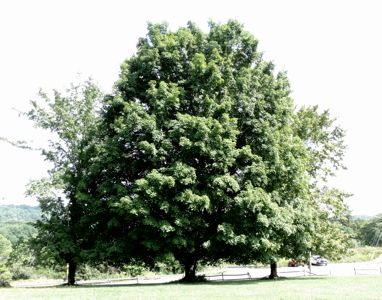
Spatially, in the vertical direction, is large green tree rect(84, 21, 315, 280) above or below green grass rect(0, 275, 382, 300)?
above

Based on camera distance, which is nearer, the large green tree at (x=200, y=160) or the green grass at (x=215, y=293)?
the green grass at (x=215, y=293)

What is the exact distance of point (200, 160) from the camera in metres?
17.3

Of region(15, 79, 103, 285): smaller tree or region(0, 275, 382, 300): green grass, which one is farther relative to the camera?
region(15, 79, 103, 285): smaller tree

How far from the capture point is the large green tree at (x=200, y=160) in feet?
50.8

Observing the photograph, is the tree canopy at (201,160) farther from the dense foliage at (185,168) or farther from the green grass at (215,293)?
the green grass at (215,293)

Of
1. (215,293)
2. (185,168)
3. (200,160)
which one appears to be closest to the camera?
(215,293)

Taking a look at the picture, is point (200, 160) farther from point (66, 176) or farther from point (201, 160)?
point (66, 176)

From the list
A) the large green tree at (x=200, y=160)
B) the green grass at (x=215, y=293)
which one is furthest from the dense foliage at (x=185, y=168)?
the green grass at (x=215, y=293)

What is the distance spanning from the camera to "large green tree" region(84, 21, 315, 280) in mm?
15477

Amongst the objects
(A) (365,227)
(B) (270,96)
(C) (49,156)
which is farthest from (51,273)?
(A) (365,227)

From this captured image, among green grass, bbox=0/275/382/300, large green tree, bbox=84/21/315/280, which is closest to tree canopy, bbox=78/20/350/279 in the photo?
large green tree, bbox=84/21/315/280

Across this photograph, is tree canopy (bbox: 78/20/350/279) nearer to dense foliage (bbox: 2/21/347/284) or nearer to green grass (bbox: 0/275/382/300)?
dense foliage (bbox: 2/21/347/284)

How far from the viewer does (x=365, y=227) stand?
92062 mm

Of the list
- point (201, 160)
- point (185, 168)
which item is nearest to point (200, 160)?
point (201, 160)
